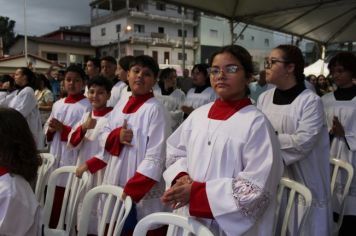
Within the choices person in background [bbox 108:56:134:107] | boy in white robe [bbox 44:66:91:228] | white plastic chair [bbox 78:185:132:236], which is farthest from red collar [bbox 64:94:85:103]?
white plastic chair [bbox 78:185:132:236]

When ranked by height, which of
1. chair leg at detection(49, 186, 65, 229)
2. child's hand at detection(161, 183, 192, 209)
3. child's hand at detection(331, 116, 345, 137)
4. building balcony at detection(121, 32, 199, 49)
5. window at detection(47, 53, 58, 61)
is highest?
building balcony at detection(121, 32, 199, 49)

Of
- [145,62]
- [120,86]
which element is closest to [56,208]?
[145,62]

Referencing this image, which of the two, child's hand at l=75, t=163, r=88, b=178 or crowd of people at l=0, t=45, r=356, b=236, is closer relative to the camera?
crowd of people at l=0, t=45, r=356, b=236

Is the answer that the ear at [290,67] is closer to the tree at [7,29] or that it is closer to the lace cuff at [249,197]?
the lace cuff at [249,197]

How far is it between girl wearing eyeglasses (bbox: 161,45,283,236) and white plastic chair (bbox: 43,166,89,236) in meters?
0.94

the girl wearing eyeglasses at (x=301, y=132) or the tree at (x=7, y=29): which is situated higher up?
the tree at (x=7, y=29)

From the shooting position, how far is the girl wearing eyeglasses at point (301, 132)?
2.62 metres

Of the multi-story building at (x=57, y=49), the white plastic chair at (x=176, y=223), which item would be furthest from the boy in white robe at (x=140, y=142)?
the multi-story building at (x=57, y=49)

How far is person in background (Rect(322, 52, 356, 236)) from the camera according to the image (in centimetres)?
328

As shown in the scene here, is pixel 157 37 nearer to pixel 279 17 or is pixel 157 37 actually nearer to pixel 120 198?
pixel 279 17

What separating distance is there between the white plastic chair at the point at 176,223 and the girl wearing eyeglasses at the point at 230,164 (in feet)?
0.18

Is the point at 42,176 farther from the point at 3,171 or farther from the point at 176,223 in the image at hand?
the point at 176,223

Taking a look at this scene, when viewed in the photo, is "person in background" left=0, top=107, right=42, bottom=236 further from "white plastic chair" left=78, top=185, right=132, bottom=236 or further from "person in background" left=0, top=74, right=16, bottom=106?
"person in background" left=0, top=74, right=16, bottom=106

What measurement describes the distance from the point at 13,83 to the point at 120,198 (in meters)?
3.62
